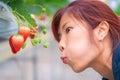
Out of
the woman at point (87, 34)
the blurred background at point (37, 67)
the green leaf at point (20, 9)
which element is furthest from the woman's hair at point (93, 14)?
the blurred background at point (37, 67)

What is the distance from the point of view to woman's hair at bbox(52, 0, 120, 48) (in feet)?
4.20

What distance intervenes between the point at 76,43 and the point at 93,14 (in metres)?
0.11

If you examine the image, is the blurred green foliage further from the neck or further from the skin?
the neck

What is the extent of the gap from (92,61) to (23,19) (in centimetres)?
35

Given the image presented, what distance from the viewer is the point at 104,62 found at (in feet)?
4.44

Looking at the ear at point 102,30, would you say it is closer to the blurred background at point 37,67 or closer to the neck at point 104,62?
the neck at point 104,62

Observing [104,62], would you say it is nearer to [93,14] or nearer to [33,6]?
[93,14]

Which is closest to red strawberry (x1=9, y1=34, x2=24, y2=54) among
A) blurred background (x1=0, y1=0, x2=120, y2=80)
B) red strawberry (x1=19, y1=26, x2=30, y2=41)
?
red strawberry (x1=19, y1=26, x2=30, y2=41)

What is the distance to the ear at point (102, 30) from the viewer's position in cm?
129

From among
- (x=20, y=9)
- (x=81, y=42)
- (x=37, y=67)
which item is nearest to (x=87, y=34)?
(x=81, y=42)

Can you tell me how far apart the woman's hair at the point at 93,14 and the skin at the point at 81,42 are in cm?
1

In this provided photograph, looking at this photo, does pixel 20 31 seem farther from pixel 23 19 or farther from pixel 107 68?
pixel 107 68

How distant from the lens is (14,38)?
102cm

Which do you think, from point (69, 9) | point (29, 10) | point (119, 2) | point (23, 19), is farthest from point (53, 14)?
point (119, 2)
